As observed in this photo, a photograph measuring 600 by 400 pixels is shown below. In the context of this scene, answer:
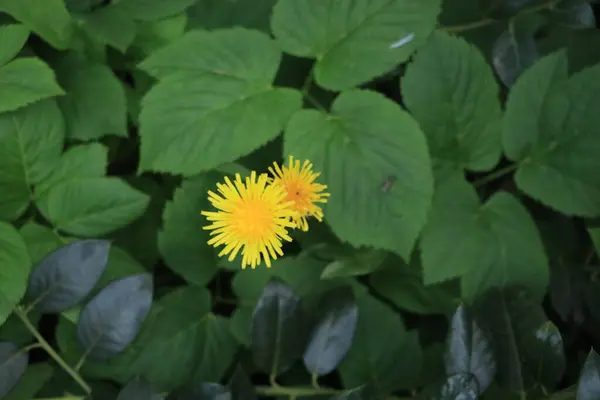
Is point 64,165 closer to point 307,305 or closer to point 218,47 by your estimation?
point 218,47

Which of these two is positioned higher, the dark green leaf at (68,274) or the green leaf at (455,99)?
the green leaf at (455,99)

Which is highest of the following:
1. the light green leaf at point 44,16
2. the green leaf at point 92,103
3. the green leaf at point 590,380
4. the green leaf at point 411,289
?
the light green leaf at point 44,16

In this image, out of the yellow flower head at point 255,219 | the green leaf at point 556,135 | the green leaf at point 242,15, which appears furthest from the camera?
the green leaf at point 242,15

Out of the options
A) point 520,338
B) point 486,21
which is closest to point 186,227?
point 520,338

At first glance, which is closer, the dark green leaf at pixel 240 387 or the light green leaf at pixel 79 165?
the dark green leaf at pixel 240 387

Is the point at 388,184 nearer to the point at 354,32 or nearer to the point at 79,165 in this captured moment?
the point at 354,32

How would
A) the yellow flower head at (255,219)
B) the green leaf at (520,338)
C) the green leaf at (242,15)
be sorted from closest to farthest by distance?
the yellow flower head at (255,219) → the green leaf at (520,338) → the green leaf at (242,15)

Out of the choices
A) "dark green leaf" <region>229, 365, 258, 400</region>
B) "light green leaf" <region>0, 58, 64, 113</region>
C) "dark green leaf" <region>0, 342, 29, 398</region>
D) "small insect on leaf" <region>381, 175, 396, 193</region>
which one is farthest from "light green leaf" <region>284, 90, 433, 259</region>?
"dark green leaf" <region>0, 342, 29, 398</region>

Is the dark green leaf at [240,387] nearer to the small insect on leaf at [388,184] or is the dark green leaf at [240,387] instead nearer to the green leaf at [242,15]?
the small insect on leaf at [388,184]

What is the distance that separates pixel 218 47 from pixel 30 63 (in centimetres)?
27

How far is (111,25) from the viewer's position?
0.90 metres

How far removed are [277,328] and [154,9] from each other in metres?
0.53

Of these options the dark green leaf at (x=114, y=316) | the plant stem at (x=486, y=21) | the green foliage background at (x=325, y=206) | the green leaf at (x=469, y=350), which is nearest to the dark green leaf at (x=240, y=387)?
the green foliage background at (x=325, y=206)

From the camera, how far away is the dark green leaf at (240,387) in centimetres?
75
